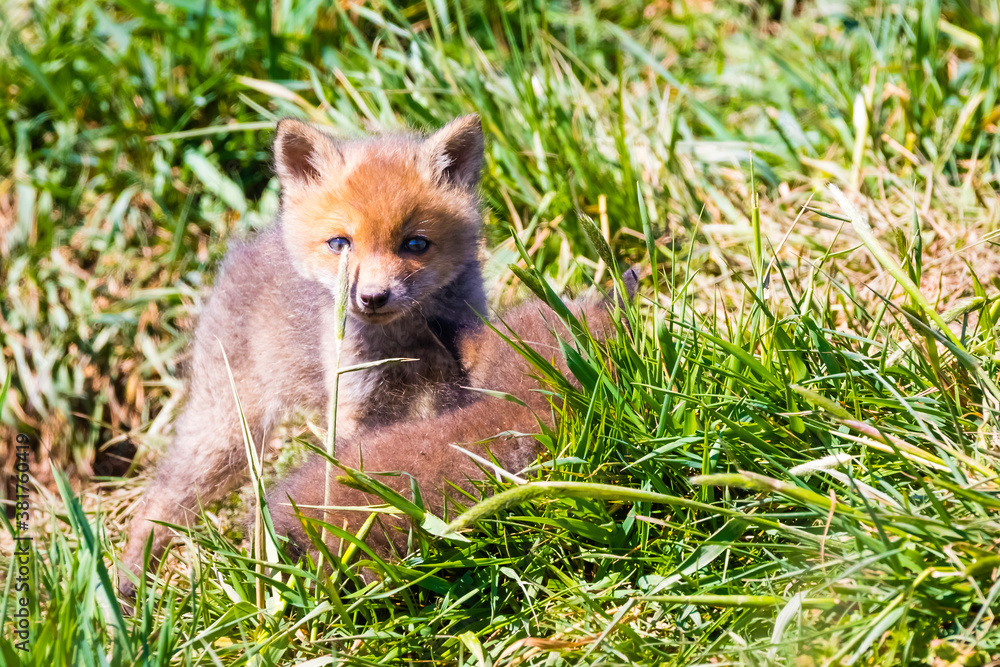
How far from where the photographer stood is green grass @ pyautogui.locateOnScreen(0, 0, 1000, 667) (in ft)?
6.03

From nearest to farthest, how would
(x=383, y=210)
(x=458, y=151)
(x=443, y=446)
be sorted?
(x=443, y=446), (x=383, y=210), (x=458, y=151)

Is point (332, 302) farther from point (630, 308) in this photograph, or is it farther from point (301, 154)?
point (630, 308)

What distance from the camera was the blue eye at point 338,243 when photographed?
2480 millimetres

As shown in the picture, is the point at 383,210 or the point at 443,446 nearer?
the point at 443,446

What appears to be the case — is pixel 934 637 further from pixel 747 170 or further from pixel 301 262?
pixel 747 170

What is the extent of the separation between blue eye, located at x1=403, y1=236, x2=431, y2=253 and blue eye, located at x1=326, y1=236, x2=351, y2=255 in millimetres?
173

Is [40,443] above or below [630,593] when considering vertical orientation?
below

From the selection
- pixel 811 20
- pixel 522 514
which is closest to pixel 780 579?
pixel 522 514

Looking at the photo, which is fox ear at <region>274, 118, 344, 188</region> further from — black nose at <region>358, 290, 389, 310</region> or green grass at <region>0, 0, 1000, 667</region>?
green grass at <region>0, 0, 1000, 667</region>

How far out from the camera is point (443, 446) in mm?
2205

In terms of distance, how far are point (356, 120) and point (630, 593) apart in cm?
260

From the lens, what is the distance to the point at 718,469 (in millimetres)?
2104

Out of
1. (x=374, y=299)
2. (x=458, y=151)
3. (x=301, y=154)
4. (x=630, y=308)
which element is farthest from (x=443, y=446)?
(x=301, y=154)

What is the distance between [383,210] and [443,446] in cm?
73
